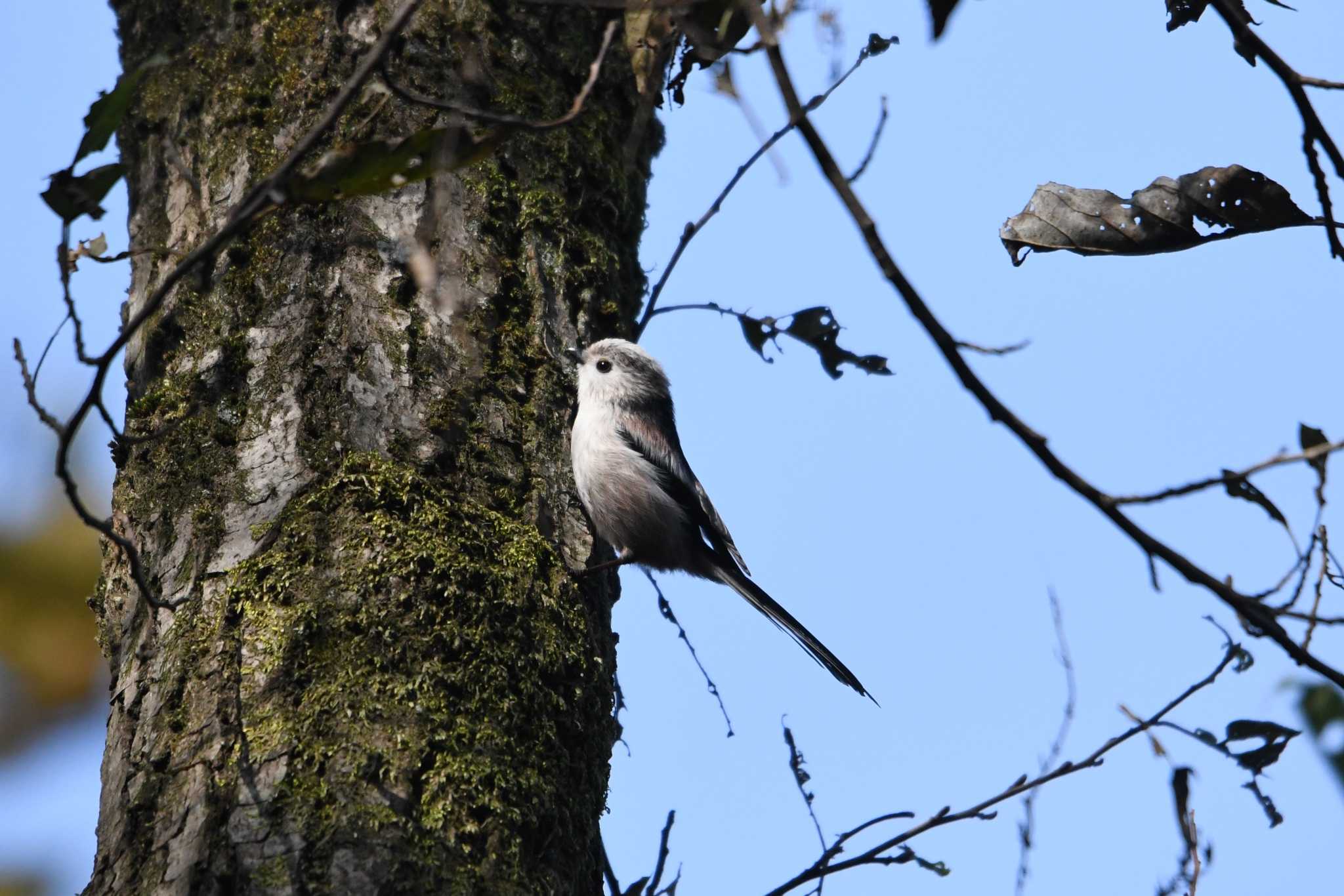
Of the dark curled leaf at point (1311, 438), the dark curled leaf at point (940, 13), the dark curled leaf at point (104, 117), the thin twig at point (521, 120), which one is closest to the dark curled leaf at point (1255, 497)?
the dark curled leaf at point (1311, 438)

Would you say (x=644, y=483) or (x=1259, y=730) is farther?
(x=644, y=483)

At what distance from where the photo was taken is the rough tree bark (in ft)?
7.82

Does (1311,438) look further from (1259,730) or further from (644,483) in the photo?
(644,483)

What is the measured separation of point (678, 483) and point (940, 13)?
2915 mm

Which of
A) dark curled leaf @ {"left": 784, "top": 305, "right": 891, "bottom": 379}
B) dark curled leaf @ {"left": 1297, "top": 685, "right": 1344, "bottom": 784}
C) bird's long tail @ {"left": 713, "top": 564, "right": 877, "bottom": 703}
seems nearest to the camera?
dark curled leaf @ {"left": 1297, "top": 685, "right": 1344, "bottom": 784}

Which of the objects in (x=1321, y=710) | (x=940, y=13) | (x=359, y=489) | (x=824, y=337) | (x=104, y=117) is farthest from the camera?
(x=824, y=337)

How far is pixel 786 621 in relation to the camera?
4.38 m

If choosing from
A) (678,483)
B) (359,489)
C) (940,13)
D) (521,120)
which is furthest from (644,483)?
(940,13)

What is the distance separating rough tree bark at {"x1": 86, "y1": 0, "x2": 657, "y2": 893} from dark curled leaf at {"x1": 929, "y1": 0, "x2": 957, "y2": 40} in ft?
2.84

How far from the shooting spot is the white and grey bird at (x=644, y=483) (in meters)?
3.78

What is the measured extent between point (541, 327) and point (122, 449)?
1.12m

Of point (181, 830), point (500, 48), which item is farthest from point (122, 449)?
point (500, 48)

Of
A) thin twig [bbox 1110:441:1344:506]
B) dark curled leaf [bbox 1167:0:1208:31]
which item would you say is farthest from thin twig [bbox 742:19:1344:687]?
dark curled leaf [bbox 1167:0:1208:31]

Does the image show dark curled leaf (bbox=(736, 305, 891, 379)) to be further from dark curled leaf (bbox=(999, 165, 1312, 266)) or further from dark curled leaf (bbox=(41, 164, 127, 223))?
dark curled leaf (bbox=(41, 164, 127, 223))
